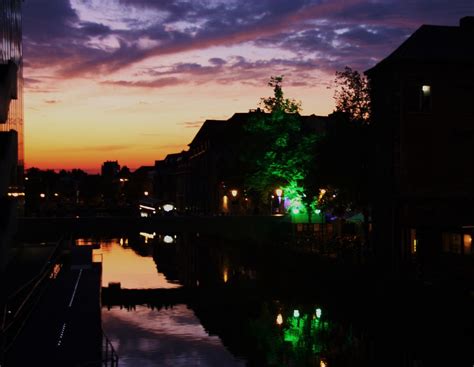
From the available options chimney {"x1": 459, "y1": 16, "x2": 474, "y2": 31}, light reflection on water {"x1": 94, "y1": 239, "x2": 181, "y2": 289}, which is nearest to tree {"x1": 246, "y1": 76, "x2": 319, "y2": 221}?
light reflection on water {"x1": 94, "y1": 239, "x2": 181, "y2": 289}

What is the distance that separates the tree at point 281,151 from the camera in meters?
58.8

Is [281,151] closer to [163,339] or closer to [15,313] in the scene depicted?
[163,339]

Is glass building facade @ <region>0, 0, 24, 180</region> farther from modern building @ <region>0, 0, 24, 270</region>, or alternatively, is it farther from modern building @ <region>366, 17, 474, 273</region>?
modern building @ <region>366, 17, 474, 273</region>

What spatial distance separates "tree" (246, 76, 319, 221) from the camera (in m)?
58.8

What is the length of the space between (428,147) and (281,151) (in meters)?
21.1

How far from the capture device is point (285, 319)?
1442 inches

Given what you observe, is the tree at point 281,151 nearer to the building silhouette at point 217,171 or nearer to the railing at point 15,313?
the building silhouette at point 217,171

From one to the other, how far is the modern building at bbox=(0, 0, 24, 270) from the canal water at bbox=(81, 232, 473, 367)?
7515 mm

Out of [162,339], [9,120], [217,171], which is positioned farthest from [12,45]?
[217,171]

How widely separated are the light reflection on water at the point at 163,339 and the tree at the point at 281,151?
22161 millimetres

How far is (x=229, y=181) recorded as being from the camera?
79688 millimetres

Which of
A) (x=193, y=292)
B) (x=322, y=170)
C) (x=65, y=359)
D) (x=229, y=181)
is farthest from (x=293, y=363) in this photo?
(x=229, y=181)

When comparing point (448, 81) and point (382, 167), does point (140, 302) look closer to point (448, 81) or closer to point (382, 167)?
point (382, 167)

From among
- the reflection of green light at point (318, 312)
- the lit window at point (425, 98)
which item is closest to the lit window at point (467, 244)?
the lit window at point (425, 98)
